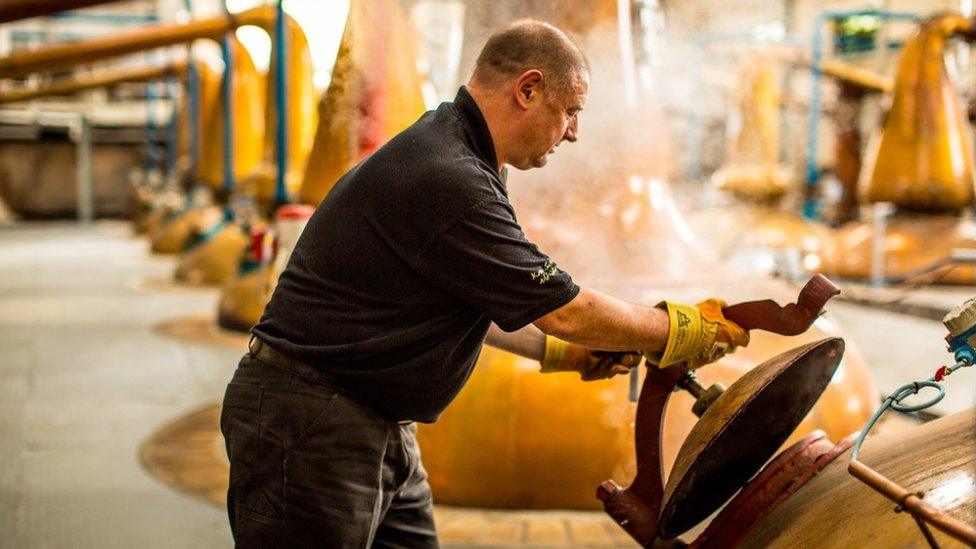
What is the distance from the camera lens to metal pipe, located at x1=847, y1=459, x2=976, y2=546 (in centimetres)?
116

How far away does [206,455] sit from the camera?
3.88 metres

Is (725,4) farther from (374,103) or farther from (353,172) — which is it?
(353,172)

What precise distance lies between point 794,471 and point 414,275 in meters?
0.71

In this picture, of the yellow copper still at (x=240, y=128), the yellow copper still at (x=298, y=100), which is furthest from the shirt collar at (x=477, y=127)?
the yellow copper still at (x=240, y=128)

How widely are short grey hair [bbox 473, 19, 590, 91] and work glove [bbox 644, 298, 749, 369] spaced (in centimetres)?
43

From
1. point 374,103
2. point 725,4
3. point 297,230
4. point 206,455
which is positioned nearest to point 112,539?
point 206,455

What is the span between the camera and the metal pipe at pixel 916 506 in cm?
116

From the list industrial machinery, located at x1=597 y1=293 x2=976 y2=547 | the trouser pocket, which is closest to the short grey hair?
industrial machinery, located at x1=597 y1=293 x2=976 y2=547

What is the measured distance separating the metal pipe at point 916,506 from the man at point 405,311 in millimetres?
415

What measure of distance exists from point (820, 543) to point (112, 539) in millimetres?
2321

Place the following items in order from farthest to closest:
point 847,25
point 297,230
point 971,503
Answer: point 847,25
point 297,230
point 971,503

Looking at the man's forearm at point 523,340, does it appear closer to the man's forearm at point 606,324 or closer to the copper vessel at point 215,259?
the man's forearm at point 606,324

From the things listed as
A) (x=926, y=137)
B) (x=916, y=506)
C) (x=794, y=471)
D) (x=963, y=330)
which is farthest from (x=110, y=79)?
(x=916, y=506)

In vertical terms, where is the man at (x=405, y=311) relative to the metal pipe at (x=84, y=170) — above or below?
above
